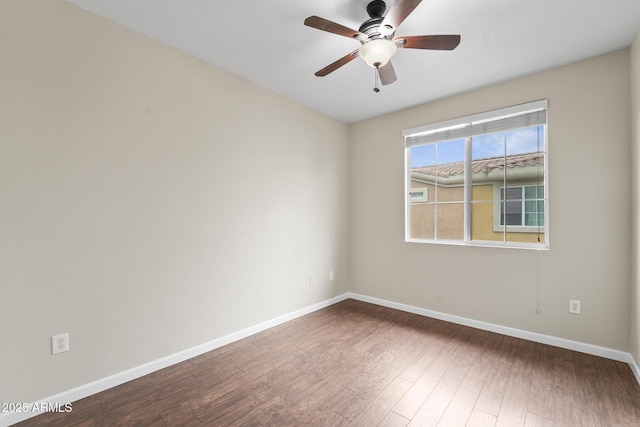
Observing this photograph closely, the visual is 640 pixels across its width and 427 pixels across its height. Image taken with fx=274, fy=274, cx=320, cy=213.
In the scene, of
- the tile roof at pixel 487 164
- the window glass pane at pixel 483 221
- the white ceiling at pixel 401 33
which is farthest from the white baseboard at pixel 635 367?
the white ceiling at pixel 401 33

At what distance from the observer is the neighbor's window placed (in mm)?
2719

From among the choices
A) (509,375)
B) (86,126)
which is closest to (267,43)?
(86,126)

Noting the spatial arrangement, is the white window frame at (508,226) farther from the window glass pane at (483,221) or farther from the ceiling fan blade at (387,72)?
the ceiling fan blade at (387,72)

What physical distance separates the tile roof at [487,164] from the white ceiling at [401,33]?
2.61ft

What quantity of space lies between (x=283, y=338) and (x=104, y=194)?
199 cm

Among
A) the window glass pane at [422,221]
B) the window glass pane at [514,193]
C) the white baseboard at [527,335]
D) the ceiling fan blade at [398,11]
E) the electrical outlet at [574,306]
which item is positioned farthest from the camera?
the window glass pane at [422,221]

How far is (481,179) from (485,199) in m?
0.23

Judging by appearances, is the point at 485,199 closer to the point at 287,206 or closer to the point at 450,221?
the point at 450,221

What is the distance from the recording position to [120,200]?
6.62 ft

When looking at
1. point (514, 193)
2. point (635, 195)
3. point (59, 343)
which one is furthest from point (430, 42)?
point (59, 343)

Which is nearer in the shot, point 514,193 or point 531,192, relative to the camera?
point 531,192

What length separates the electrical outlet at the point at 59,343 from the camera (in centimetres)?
174

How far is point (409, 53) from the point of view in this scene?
2314 millimetres

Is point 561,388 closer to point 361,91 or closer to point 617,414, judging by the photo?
point 617,414
